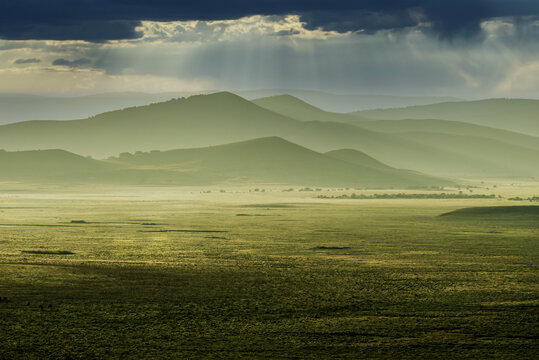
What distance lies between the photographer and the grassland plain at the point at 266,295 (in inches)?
650

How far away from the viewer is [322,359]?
605 inches

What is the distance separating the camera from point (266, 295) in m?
22.5

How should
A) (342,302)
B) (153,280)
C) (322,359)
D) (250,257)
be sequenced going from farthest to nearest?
(250,257), (153,280), (342,302), (322,359)

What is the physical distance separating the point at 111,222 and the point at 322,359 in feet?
133

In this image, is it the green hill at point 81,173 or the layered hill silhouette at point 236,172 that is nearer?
the green hill at point 81,173

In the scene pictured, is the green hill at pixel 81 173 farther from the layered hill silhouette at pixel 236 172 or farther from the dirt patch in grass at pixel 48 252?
the dirt patch in grass at pixel 48 252

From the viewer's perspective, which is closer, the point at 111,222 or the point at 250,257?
the point at 250,257

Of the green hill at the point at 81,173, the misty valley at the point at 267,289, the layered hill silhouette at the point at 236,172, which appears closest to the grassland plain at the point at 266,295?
the misty valley at the point at 267,289

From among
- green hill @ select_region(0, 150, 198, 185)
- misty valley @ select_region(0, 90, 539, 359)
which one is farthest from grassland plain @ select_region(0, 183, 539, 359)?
green hill @ select_region(0, 150, 198, 185)

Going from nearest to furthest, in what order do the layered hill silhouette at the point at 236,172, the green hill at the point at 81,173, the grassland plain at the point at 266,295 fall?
the grassland plain at the point at 266,295 → the green hill at the point at 81,173 → the layered hill silhouette at the point at 236,172

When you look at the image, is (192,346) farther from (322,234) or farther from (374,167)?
(374,167)

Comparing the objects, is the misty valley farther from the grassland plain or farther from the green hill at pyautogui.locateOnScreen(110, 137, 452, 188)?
the green hill at pyautogui.locateOnScreen(110, 137, 452, 188)

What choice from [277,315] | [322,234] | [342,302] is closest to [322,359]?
[277,315]

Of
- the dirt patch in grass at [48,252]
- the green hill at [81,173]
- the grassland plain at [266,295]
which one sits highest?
the green hill at [81,173]
